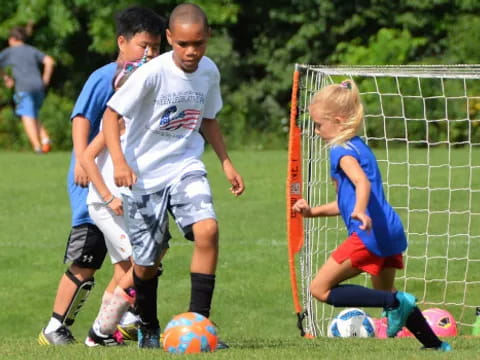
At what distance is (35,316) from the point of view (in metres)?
9.23

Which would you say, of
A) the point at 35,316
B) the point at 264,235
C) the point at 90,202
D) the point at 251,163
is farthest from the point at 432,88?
the point at 90,202

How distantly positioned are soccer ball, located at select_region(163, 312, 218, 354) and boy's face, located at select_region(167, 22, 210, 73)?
123 centimetres

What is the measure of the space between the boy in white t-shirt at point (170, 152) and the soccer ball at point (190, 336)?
0.59 ft

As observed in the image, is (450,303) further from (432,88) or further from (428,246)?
(432,88)

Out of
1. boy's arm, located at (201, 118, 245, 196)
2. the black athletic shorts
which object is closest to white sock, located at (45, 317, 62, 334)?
the black athletic shorts

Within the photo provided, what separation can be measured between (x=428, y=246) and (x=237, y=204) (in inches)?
125

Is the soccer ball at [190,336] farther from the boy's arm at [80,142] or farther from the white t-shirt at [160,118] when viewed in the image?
the boy's arm at [80,142]

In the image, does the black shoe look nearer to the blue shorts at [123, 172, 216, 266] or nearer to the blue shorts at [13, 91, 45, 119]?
the blue shorts at [123, 172, 216, 266]

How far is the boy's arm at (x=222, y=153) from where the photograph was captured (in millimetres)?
5875

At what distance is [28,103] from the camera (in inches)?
747

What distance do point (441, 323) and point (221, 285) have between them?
105 inches

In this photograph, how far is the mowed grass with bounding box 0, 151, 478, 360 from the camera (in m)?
5.59

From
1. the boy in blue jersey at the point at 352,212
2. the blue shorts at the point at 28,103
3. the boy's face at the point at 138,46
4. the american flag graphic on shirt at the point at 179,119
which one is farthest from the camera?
the blue shorts at the point at 28,103

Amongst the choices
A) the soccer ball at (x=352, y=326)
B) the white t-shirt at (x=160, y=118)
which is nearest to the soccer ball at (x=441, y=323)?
the soccer ball at (x=352, y=326)
